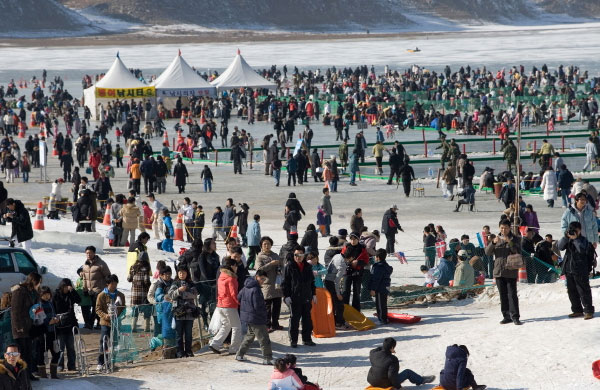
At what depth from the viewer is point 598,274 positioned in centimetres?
1518

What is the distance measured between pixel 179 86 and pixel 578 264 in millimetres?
35182

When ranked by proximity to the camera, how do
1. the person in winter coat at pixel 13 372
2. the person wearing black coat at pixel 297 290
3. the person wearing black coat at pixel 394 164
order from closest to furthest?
the person in winter coat at pixel 13 372, the person wearing black coat at pixel 297 290, the person wearing black coat at pixel 394 164

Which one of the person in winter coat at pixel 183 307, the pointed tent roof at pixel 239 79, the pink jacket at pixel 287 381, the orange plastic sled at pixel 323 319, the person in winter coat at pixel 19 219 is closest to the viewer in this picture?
the pink jacket at pixel 287 381

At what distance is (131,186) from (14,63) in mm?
66423

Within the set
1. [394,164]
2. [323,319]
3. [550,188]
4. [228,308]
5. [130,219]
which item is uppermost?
[394,164]

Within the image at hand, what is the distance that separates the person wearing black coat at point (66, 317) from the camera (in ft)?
37.4

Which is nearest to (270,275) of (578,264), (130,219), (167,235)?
(578,264)

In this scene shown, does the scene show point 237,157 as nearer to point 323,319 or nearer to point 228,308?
point 323,319

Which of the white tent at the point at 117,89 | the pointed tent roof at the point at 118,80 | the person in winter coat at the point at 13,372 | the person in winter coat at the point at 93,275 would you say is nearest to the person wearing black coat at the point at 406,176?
the person in winter coat at the point at 93,275

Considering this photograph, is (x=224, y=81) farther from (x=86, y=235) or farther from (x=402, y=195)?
(x=86, y=235)

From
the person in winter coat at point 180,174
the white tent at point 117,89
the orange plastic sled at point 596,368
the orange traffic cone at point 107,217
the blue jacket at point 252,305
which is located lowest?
the orange plastic sled at point 596,368

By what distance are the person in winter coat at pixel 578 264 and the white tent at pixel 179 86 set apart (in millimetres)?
34844

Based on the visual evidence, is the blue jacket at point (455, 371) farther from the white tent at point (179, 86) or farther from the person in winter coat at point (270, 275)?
the white tent at point (179, 86)

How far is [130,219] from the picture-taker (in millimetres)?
19250
